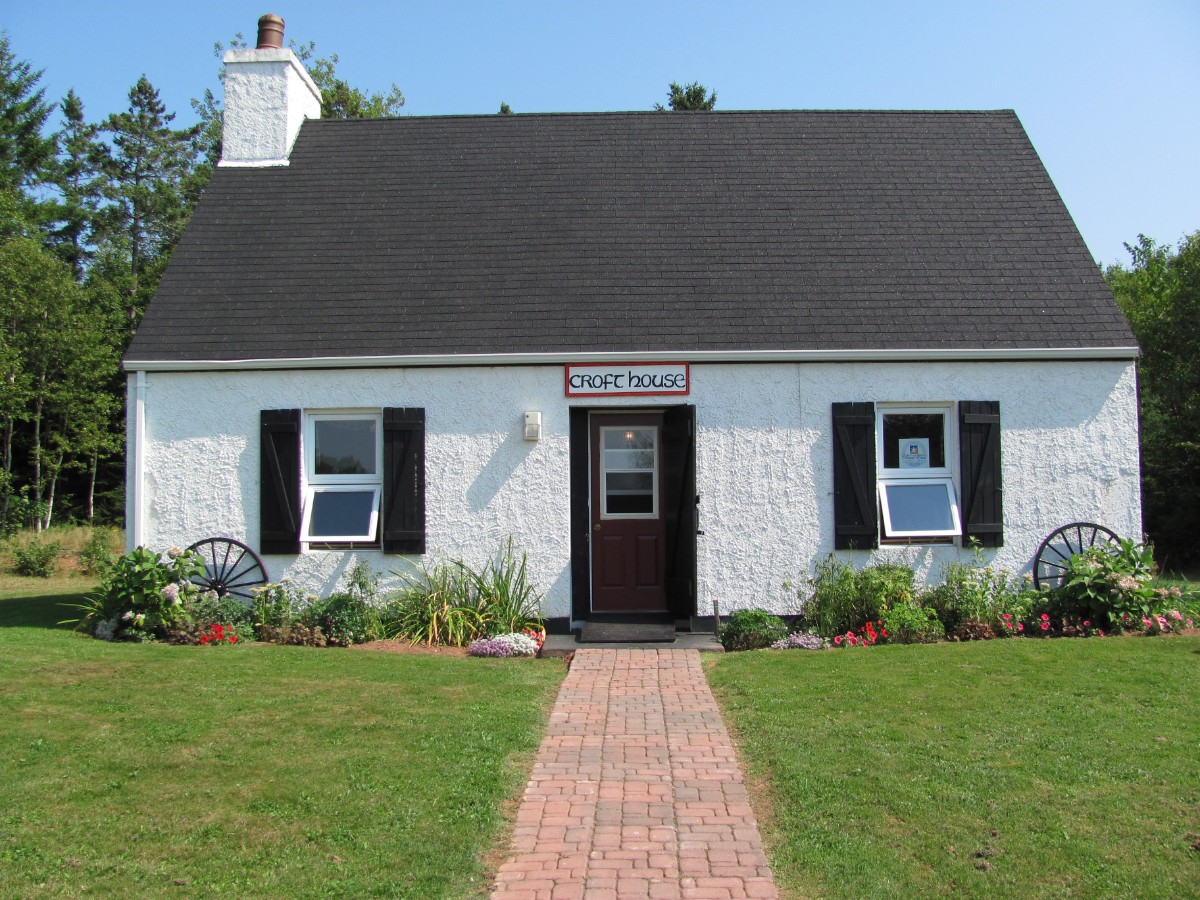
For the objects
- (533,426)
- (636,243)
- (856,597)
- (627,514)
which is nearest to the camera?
(856,597)

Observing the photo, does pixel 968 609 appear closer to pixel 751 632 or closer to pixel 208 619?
pixel 751 632

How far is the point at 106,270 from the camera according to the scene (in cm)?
3125

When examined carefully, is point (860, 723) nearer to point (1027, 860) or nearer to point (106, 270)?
point (1027, 860)

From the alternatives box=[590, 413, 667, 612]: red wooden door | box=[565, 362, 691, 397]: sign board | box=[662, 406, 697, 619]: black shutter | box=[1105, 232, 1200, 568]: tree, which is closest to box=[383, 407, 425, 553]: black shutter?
box=[565, 362, 691, 397]: sign board

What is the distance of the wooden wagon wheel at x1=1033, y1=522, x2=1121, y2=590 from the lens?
10.5 meters

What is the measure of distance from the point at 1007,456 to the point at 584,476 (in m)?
4.69

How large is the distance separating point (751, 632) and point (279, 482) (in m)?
5.34

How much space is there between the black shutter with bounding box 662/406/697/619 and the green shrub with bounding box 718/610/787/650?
574 mm

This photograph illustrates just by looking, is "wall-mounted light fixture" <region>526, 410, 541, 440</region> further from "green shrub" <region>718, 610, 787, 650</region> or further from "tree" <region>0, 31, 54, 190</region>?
"tree" <region>0, 31, 54, 190</region>

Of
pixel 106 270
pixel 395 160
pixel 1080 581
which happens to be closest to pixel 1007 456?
pixel 1080 581

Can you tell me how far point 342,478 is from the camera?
10797 mm

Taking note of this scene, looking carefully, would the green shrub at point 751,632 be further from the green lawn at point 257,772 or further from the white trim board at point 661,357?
the white trim board at point 661,357

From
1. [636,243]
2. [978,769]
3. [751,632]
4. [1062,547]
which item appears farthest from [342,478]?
[1062,547]

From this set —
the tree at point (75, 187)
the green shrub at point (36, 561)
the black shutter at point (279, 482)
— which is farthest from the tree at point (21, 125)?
the black shutter at point (279, 482)
